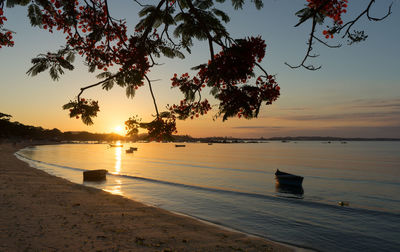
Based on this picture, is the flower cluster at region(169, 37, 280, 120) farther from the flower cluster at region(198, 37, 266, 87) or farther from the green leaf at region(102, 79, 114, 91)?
the green leaf at region(102, 79, 114, 91)

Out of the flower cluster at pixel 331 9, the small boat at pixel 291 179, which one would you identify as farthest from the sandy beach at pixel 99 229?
the small boat at pixel 291 179

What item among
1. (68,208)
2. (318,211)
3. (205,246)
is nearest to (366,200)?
(318,211)

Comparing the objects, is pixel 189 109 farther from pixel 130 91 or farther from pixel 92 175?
pixel 92 175

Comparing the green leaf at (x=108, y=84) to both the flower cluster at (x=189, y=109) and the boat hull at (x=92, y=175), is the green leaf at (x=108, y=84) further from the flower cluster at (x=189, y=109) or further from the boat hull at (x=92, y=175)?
the boat hull at (x=92, y=175)

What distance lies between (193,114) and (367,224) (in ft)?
67.1

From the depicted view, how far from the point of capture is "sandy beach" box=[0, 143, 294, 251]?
9.45 meters

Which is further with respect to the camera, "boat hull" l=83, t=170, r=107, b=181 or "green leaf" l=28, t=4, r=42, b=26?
"boat hull" l=83, t=170, r=107, b=181

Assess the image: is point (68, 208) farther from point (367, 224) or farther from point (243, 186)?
point (243, 186)

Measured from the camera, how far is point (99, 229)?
37.7 feet

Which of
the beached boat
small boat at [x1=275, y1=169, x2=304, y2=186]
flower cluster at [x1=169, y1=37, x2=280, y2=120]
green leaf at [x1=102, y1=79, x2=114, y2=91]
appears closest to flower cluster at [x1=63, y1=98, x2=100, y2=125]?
green leaf at [x1=102, y1=79, x2=114, y2=91]

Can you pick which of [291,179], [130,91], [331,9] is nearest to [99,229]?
[130,91]

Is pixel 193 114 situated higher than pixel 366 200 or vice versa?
pixel 193 114

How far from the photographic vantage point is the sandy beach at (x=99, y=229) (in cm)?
945

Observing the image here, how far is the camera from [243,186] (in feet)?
119
